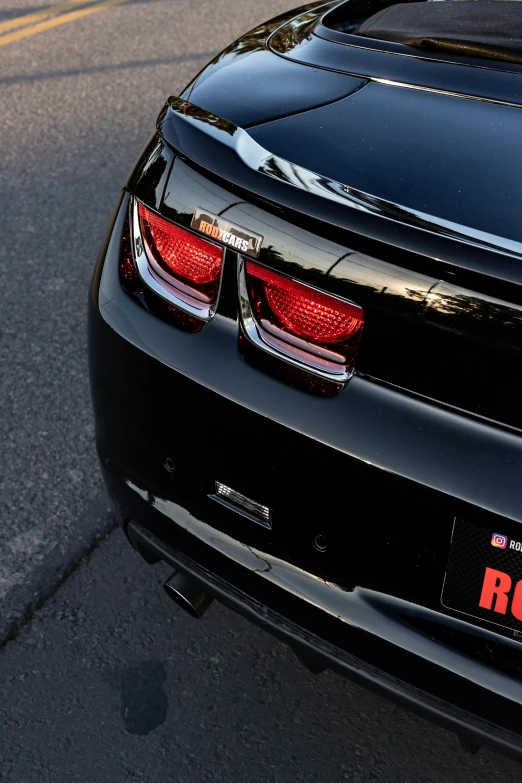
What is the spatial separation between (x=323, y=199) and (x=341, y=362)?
0.29m

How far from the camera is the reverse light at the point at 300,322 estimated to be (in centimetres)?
162

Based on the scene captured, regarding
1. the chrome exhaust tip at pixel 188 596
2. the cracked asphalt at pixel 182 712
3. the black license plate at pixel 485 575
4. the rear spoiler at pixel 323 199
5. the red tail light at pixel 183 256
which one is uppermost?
the rear spoiler at pixel 323 199

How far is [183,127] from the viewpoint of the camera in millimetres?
1876

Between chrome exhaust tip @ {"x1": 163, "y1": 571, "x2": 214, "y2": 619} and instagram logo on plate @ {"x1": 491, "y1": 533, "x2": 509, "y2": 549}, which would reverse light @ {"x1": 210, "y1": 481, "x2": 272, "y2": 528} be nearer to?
chrome exhaust tip @ {"x1": 163, "y1": 571, "x2": 214, "y2": 619}

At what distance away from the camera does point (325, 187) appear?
1.64m

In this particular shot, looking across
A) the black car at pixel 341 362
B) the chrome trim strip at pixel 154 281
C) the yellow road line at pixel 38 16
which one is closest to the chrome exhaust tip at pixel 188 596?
the black car at pixel 341 362

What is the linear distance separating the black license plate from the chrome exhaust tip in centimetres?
69

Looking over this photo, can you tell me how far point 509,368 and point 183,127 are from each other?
844 millimetres

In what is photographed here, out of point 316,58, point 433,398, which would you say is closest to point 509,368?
point 433,398

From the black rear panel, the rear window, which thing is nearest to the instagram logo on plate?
the black rear panel

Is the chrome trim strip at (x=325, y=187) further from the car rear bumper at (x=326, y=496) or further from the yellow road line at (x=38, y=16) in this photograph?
the yellow road line at (x=38, y=16)

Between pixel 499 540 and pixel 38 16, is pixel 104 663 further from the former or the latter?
pixel 38 16

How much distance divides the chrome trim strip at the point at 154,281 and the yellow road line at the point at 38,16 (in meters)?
5.82

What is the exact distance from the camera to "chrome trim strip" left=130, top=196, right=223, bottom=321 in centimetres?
181
